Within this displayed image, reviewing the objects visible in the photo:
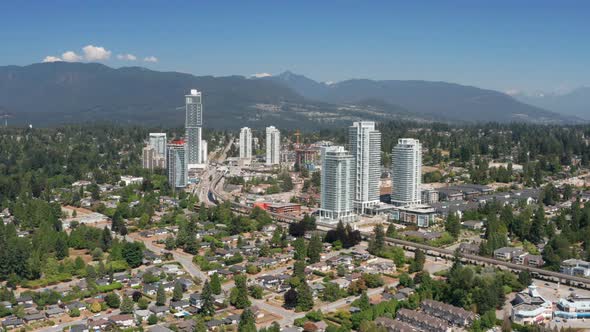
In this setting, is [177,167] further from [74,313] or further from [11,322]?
[11,322]

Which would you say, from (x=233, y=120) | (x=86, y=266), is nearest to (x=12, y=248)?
(x=86, y=266)

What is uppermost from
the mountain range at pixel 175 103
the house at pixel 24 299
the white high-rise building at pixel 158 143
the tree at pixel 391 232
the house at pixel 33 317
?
the mountain range at pixel 175 103

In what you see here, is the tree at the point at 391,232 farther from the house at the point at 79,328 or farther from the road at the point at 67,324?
the house at the point at 79,328

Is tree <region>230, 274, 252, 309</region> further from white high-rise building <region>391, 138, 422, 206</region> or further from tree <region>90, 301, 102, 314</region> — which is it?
white high-rise building <region>391, 138, 422, 206</region>

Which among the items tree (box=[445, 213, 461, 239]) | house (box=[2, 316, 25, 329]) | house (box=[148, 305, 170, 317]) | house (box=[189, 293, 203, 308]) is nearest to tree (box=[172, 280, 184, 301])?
house (box=[189, 293, 203, 308])

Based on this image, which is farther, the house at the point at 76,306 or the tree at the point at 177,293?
the tree at the point at 177,293

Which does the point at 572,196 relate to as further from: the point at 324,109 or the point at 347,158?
the point at 324,109

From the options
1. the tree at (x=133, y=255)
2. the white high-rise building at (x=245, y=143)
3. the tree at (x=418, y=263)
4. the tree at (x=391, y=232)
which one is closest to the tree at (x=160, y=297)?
the tree at (x=133, y=255)
